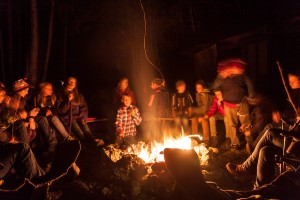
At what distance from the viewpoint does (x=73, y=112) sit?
7.83 m

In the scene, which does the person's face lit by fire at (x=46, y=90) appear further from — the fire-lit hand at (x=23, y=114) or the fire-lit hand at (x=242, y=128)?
the fire-lit hand at (x=242, y=128)

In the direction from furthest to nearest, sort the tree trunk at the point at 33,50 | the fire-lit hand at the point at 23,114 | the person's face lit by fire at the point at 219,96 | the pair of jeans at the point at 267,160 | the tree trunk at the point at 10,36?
the tree trunk at the point at 10,36, the tree trunk at the point at 33,50, the person's face lit by fire at the point at 219,96, the fire-lit hand at the point at 23,114, the pair of jeans at the point at 267,160

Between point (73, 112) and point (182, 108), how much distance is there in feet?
8.88

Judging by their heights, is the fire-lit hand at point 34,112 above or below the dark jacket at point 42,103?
below

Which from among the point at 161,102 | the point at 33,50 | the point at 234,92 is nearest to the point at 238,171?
the point at 234,92

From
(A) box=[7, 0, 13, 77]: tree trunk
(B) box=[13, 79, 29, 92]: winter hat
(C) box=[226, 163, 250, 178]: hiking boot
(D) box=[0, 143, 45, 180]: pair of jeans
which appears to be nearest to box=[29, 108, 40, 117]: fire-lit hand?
(B) box=[13, 79, 29, 92]: winter hat

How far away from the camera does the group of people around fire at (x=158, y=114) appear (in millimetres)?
6172

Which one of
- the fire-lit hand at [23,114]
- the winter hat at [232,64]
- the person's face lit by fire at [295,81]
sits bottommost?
the fire-lit hand at [23,114]

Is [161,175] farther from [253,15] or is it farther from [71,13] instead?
[71,13]

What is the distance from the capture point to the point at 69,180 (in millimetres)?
5336

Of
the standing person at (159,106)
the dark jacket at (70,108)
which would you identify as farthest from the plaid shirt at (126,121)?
the dark jacket at (70,108)

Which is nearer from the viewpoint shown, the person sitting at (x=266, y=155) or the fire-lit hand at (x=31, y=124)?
the person sitting at (x=266, y=155)

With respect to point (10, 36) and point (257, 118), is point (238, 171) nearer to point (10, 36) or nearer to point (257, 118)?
Answer: point (257, 118)

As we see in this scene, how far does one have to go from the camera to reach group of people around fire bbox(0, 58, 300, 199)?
6.17m
